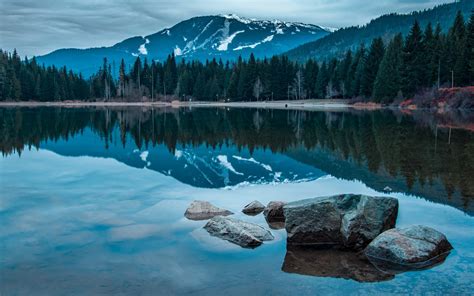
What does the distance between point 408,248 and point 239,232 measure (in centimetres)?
371

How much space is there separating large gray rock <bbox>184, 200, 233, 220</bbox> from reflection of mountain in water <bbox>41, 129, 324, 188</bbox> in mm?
4421

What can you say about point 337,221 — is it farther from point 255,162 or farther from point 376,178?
point 255,162

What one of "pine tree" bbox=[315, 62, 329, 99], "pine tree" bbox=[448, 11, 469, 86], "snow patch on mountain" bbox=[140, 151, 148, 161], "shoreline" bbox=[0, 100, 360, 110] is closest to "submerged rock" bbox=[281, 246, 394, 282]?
"snow patch on mountain" bbox=[140, 151, 148, 161]

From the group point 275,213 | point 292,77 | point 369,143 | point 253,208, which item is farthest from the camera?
point 292,77

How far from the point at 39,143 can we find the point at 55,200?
18.1 metres

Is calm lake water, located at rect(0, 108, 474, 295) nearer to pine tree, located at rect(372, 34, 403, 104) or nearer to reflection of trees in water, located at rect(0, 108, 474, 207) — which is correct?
reflection of trees in water, located at rect(0, 108, 474, 207)

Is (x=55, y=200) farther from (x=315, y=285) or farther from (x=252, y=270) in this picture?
(x=315, y=285)

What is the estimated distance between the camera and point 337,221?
11.2 m

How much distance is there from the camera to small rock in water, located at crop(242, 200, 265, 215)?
13750mm

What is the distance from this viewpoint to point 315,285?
8.64m

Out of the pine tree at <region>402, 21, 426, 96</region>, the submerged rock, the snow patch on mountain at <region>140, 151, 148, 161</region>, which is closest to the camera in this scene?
the submerged rock

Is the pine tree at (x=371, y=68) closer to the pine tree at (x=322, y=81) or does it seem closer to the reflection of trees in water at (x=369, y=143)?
the pine tree at (x=322, y=81)

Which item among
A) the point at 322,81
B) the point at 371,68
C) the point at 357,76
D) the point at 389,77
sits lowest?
the point at 322,81

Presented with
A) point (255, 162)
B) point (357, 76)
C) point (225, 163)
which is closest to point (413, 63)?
point (357, 76)
